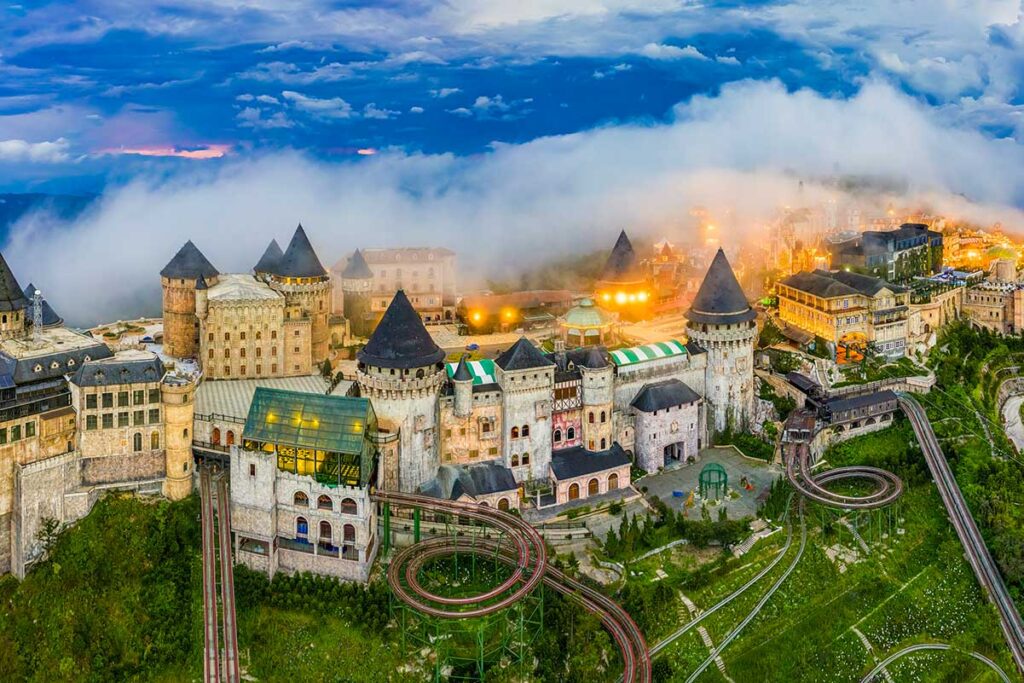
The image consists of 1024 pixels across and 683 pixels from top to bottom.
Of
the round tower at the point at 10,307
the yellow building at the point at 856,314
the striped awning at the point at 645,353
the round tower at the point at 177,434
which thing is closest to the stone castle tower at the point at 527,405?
the striped awning at the point at 645,353

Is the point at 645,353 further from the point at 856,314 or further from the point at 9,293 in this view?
the point at 9,293

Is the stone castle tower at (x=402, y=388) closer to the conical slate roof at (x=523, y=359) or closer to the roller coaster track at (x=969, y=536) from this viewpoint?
the conical slate roof at (x=523, y=359)

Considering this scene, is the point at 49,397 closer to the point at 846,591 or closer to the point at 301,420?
the point at 301,420

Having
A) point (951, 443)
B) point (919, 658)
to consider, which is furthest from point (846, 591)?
point (951, 443)

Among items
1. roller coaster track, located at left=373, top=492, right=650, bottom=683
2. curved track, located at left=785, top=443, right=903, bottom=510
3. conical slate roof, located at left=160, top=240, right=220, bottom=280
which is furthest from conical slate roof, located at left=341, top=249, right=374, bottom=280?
curved track, located at left=785, top=443, right=903, bottom=510

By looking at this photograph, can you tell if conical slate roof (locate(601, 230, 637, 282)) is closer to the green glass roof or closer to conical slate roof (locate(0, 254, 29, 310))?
the green glass roof

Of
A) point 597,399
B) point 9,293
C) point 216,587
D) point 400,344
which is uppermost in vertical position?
point 9,293

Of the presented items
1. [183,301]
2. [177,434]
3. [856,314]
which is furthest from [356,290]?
[856,314]
